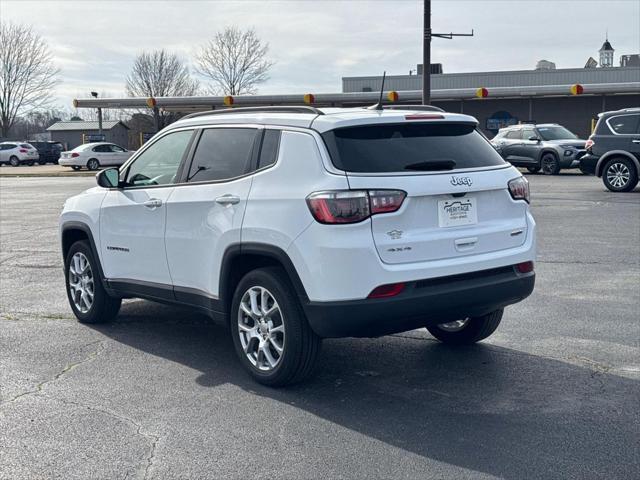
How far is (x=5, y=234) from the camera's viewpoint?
1362 centimetres

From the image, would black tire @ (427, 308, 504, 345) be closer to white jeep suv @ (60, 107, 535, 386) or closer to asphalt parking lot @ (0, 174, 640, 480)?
white jeep suv @ (60, 107, 535, 386)

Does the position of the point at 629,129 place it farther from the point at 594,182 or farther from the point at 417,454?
the point at 417,454

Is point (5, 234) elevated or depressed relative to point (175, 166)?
depressed

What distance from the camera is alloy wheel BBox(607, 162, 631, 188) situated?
18828 mm

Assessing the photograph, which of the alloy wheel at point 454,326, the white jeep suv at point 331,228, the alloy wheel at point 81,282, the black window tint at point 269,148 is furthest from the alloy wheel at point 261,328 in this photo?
the alloy wheel at point 81,282

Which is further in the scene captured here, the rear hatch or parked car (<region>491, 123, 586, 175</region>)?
parked car (<region>491, 123, 586, 175</region>)

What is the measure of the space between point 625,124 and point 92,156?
29142 millimetres

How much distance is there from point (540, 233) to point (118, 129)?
76.9 meters

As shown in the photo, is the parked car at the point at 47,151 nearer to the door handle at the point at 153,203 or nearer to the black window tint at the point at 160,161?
the black window tint at the point at 160,161

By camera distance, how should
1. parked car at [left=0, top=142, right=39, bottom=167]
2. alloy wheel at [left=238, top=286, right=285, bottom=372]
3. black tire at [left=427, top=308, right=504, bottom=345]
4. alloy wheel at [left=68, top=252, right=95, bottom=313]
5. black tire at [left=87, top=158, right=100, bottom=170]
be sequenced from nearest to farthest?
1. alloy wheel at [left=238, top=286, right=285, bottom=372]
2. black tire at [left=427, top=308, right=504, bottom=345]
3. alloy wheel at [left=68, top=252, right=95, bottom=313]
4. black tire at [left=87, top=158, right=100, bottom=170]
5. parked car at [left=0, top=142, right=39, bottom=167]

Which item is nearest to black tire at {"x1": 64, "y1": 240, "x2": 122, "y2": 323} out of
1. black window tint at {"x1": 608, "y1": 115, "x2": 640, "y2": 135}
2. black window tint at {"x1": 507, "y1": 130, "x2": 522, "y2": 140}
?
black window tint at {"x1": 608, "y1": 115, "x2": 640, "y2": 135}

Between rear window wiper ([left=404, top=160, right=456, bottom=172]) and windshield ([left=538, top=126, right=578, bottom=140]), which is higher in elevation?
windshield ([left=538, top=126, right=578, bottom=140])

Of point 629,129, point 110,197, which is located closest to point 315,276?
point 110,197

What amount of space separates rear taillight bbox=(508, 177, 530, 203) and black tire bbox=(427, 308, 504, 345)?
3.05 ft
